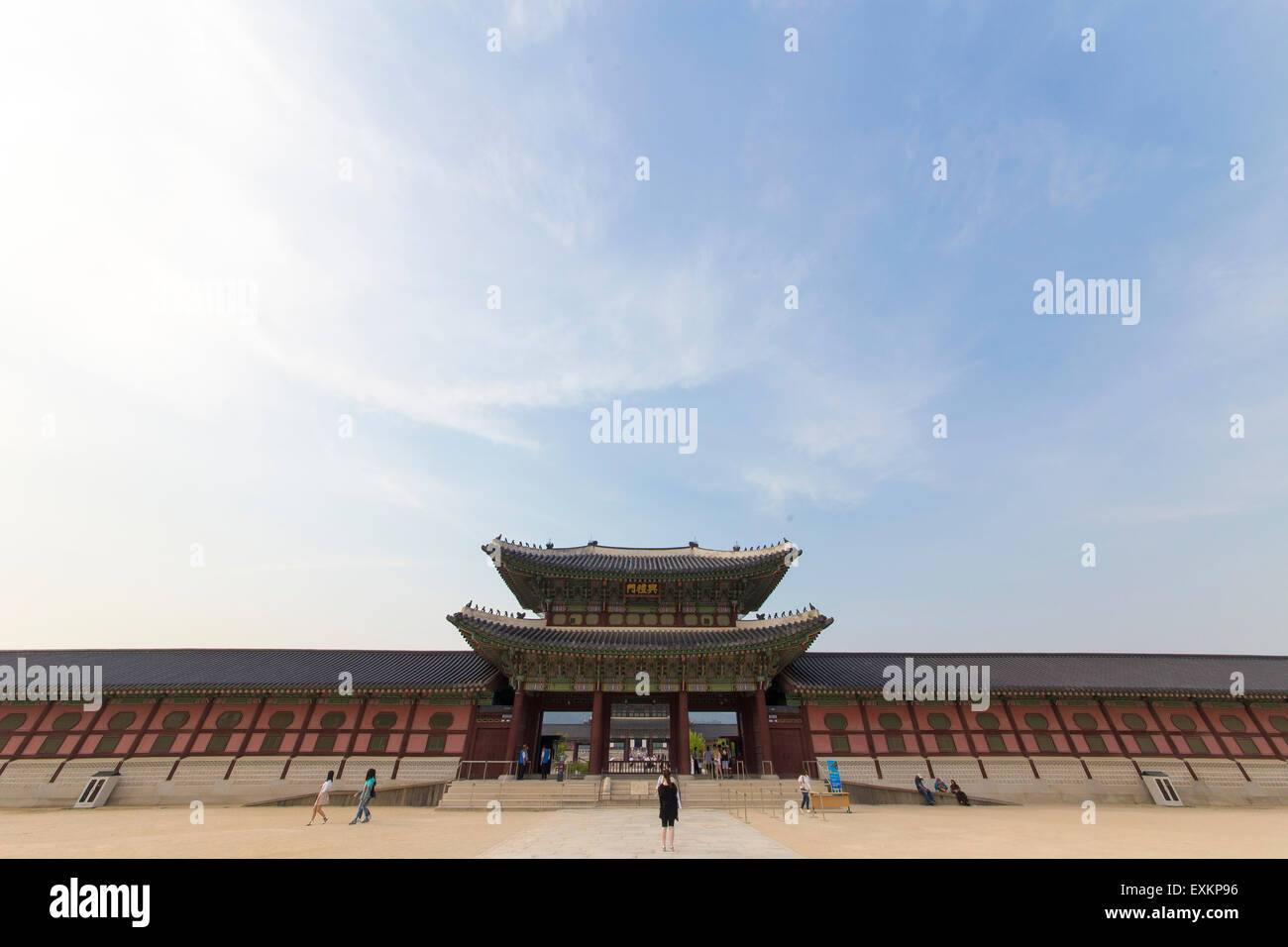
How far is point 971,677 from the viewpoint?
89.5 ft

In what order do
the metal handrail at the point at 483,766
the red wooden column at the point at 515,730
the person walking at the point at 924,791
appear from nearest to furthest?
the person walking at the point at 924,791, the metal handrail at the point at 483,766, the red wooden column at the point at 515,730

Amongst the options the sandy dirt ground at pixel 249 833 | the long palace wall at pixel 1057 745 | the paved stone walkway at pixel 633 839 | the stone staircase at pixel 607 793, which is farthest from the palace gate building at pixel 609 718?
the paved stone walkway at pixel 633 839

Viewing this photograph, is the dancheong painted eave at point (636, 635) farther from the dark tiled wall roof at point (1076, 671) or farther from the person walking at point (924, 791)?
the person walking at point (924, 791)

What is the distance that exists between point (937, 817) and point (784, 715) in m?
8.39

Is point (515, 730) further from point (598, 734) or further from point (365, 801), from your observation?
point (365, 801)

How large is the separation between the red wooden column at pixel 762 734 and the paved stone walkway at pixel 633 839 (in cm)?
774

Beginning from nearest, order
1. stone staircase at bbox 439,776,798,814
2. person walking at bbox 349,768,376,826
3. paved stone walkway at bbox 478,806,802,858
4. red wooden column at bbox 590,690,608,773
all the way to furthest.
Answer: paved stone walkway at bbox 478,806,802,858 → person walking at bbox 349,768,376,826 → stone staircase at bbox 439,776,798,814 → red wooden column at bbox 590,690,608,773

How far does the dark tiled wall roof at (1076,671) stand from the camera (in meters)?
26.5

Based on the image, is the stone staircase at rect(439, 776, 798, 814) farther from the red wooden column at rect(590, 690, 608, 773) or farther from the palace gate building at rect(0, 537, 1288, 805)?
the palace gate building at rect(0, 537, 1288, 805)

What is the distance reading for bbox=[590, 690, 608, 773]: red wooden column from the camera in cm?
2256

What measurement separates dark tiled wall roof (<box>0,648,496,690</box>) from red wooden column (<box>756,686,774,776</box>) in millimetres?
12206

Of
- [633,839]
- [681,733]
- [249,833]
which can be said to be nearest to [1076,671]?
[681,733]

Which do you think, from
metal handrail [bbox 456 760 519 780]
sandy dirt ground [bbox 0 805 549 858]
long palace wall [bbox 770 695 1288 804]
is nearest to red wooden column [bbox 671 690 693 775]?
long palace wall [bbox 770 695 1288 804]
